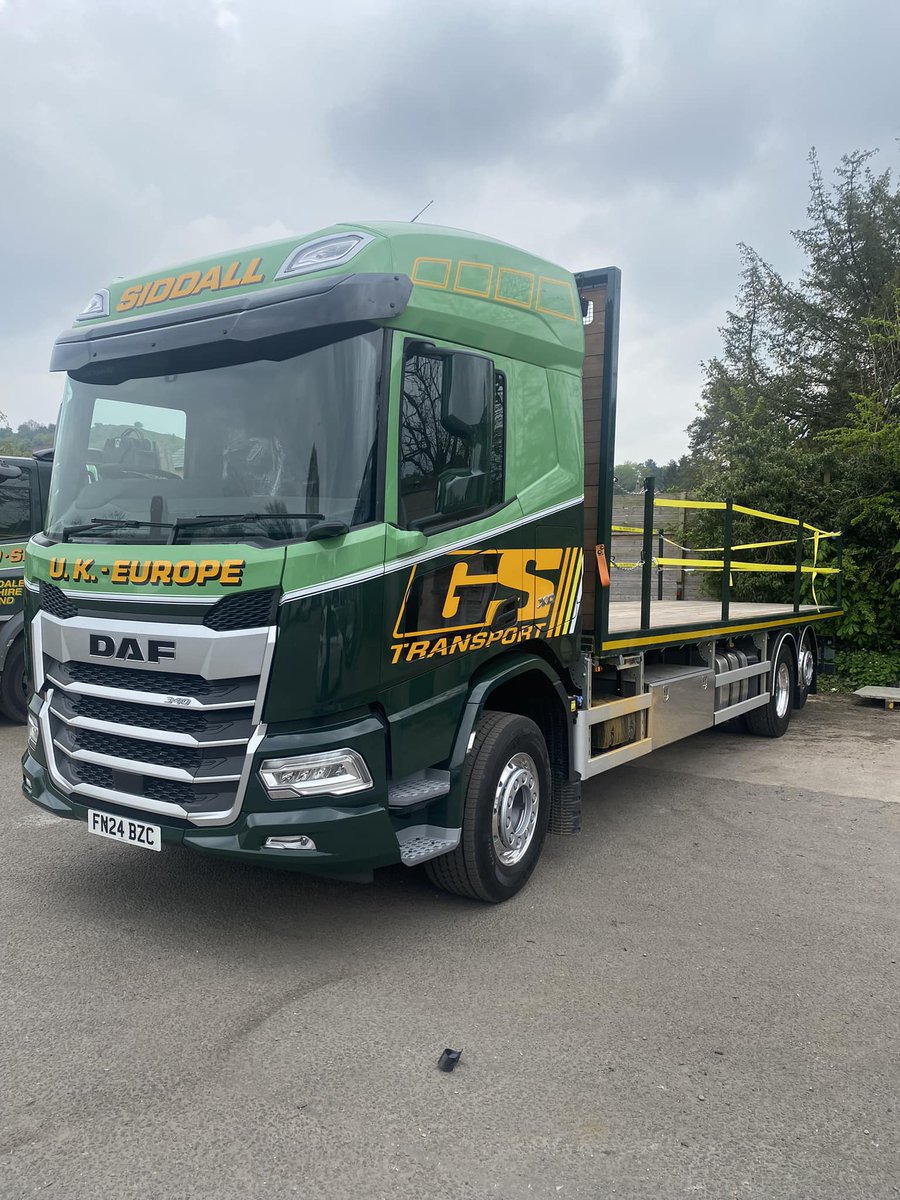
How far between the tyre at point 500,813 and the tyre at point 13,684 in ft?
17.4

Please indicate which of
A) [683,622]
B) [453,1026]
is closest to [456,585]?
[453,1026]

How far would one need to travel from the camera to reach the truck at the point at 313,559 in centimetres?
329

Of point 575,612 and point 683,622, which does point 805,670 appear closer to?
point 683,622

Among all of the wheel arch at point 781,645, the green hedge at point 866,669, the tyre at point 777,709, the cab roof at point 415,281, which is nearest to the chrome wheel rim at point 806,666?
the wheel arch at point 781,645

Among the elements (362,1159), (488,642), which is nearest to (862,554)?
(488,642)

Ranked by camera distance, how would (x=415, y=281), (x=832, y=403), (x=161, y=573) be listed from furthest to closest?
(x=832, y=403) < (x=415, y=281) < (x=161, y=573)

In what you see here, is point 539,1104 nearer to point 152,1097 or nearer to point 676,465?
point 152,1097

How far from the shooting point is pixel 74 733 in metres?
3.77

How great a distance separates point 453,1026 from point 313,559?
176cm

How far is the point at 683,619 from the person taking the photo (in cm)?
666

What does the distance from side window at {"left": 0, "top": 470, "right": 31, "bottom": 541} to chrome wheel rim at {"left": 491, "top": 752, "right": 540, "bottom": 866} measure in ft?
18.0

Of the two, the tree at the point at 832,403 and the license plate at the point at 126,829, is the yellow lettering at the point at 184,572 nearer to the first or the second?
the license plate at the point at 126,829

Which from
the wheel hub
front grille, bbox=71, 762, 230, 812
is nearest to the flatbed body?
the wheel hub

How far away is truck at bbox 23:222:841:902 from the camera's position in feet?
10.8
